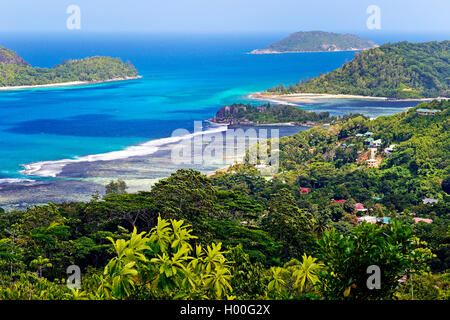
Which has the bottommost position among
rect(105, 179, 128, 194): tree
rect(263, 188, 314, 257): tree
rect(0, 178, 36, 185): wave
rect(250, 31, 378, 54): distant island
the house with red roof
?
the house with red roof

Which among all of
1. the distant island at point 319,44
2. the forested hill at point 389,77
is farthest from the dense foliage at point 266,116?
the distant island at point 319,44

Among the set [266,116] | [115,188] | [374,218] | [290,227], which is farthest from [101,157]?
[290,227]

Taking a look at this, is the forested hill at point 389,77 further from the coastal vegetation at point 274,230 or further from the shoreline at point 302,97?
the coastal vegetation at point 274,230

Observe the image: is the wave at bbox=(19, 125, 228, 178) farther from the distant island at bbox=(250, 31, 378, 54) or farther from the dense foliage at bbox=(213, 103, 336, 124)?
the distant island at bbox=(250, 31, 378, 54)

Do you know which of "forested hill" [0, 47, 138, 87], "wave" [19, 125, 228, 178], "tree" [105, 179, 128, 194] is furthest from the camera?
"forested hill" [0, 47, 138, 87]

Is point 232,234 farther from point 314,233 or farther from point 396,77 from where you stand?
point 396,77

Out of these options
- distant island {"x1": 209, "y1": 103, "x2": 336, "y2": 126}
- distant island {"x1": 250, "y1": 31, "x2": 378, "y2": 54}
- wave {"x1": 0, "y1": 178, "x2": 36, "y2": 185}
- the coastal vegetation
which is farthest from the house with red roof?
distant island {"x1": 250, "y1": 31, "x2": 378, "y2": 54}

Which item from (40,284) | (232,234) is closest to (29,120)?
(232,234)
